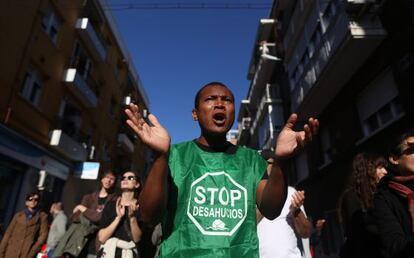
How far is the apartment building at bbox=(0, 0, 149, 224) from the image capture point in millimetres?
9516

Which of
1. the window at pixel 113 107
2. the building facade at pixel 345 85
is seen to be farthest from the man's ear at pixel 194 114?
the window at pixel 113 107

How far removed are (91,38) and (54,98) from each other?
4.54 m

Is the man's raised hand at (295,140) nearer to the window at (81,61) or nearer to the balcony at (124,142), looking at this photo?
the window at (81,61)

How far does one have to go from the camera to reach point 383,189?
6.83 ft

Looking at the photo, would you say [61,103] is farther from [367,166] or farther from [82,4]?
[367,166]

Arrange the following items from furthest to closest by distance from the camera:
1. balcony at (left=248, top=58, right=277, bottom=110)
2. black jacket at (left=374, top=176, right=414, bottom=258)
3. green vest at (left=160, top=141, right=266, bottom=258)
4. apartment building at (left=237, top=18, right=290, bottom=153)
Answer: balcony at (left=248, top=58, right=277, bottom=110), apartment building at (left=237, top=18, right=290, bottom=153), black jacket at (left=374, top=176, right=414, bottom=258), green vest at (left=160, top=141, right=266, bottom=258)

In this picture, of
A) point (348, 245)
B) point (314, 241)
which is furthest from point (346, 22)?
point (348, 245)

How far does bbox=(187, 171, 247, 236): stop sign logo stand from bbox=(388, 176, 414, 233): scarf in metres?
1.33

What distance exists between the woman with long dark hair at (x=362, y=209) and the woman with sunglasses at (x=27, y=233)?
4.93 meters

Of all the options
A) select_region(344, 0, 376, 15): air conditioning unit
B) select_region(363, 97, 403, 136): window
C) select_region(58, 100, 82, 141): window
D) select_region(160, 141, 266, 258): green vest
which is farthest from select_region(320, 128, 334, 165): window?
select_region(58, 100, 82, 141): window

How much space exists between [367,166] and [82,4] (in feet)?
53.9

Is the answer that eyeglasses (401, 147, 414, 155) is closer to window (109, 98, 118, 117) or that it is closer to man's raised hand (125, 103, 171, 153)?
man's raised hand (125, 103, 171, 153)

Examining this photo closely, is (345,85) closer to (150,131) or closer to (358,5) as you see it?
(358,5)

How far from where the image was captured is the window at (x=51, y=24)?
12.2 metres
